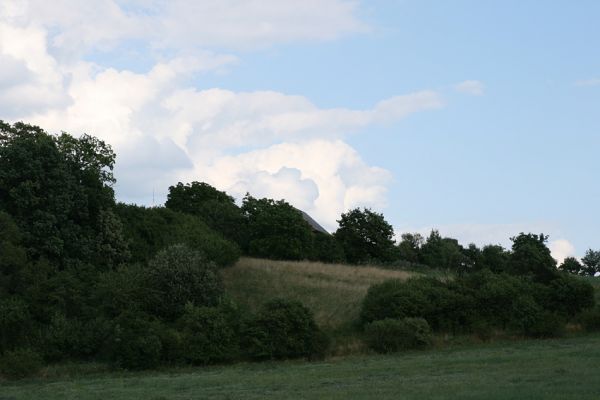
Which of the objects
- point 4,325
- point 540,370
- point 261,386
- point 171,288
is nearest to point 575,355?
point 540,370

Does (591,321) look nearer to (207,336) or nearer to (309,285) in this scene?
(309,285)

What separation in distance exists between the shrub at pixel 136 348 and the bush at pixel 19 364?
3.92 metres

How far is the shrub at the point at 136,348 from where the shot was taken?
126 feet

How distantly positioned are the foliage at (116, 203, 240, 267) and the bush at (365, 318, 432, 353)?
18134 millimetres

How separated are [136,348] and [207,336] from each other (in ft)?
13.0

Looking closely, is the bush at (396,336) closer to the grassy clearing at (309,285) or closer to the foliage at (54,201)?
the grassy clearing at (309,285)

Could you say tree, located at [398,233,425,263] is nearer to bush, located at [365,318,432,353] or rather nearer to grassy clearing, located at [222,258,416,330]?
grassy clearing, located at [222,258,416,330]

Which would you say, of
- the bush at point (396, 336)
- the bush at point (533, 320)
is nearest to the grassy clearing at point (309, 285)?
the bush at point (396, 336)

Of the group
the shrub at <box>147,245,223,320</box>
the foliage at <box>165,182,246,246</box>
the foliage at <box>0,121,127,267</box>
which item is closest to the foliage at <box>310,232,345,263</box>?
the foliage at <box>165,182,246,246</box>

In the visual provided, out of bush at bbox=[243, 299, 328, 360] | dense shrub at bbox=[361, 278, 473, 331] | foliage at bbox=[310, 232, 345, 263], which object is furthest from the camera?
foliage at bbox=[310, 232, 345, 263]

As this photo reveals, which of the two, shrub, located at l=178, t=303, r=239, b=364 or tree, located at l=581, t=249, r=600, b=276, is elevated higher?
tree, located at l=581, t=249, r=600, b=276

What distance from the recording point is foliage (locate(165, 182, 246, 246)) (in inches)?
3155

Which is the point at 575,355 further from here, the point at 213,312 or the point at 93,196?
the point at 93,196

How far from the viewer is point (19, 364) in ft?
118
